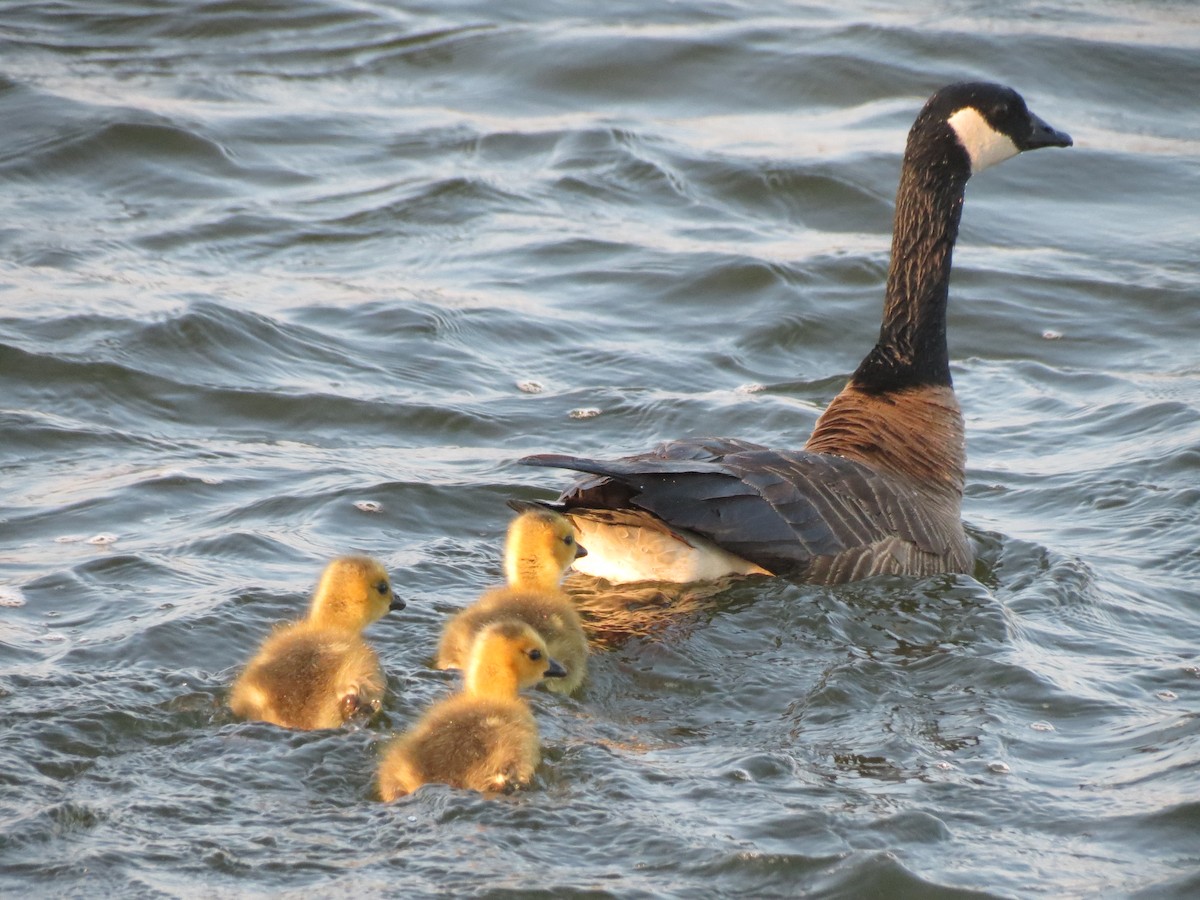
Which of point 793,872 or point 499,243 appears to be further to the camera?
point 499,243

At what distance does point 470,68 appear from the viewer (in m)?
14.9

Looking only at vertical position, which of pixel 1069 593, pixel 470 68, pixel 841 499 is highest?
pixel 470 68

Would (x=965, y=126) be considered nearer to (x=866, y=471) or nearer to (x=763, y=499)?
(x=866, y=471)

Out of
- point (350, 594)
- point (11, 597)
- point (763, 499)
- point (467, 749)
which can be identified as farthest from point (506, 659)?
point (11, 597)

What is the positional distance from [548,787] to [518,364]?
5141mm

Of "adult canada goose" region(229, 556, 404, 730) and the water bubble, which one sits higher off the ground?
"adult canada goose" region(229, 556, 404, 730)

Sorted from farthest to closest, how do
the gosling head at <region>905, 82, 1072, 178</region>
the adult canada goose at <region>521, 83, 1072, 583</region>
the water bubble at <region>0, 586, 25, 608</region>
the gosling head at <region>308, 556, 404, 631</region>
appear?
the gosling head at <region>905, 82, 1072, 178</region> → the adult canada goose at <region>521, 83, 1072, 583</region> → the water bubble at <region>0, 586, 25, 608</region> → the gosling head at <region>308, 556, 404, 631</region>

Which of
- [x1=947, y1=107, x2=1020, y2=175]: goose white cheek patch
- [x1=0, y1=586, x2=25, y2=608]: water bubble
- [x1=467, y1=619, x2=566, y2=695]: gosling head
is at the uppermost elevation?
[x1=947, y1=107, x2=1020, y2=175]: goose white cheek patch

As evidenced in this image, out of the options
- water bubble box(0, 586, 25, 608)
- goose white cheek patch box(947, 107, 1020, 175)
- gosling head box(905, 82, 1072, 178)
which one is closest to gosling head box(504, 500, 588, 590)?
water bubble box(0, 586, 25, 608)

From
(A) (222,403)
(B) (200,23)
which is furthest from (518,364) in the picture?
(B) (200,23)

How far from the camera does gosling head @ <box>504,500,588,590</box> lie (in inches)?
247

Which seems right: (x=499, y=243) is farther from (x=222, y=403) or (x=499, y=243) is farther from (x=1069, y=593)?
(x=1069, y=593)

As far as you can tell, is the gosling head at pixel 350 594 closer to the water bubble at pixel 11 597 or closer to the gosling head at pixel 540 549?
the gosling head at pixel 540 549

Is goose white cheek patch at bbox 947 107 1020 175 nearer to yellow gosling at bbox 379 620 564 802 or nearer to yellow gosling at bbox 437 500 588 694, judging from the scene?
yellow gosling at bbox 437 500 588 694
